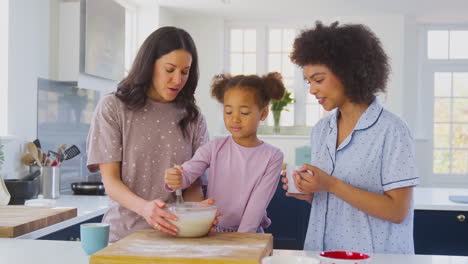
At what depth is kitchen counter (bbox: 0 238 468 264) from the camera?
1.46 meters

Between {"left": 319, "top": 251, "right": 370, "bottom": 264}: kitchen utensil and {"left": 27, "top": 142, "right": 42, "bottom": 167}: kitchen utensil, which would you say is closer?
{"left": 319, "top": 251, "right": 370, "bottom": 264}: kitchen utensil

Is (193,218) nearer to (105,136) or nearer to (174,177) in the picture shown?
(174,177)

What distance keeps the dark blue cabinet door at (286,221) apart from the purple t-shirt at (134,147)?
1.84 metres

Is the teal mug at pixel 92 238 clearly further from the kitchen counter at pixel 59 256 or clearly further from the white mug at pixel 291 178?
the white mug at pixel 291 178

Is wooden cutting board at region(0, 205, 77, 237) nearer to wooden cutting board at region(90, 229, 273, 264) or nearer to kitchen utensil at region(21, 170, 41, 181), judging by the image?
wooden cutting board at region(90, 229, 273, 264)

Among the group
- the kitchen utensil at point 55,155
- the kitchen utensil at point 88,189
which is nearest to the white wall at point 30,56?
the kitchen utensil at point 55,155

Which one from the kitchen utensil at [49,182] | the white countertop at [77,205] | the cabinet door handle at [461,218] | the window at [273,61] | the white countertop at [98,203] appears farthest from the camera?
the window at [273,61]

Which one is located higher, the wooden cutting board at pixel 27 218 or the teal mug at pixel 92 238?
the teal mug at pixel 92 238

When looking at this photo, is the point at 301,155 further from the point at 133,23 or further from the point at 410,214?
the point at 410,214

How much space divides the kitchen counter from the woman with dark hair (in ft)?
0.60

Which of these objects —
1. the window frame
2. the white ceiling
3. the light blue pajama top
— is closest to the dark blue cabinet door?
the light blue pajama top

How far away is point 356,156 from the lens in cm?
160

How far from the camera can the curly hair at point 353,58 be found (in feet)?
5.27

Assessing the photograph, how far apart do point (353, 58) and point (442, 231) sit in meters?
1.76
